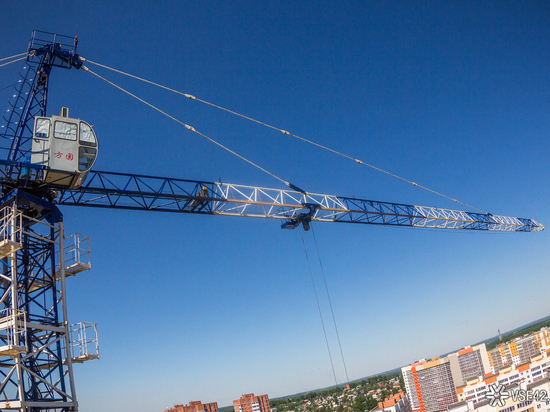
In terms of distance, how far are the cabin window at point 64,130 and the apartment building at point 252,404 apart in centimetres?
10208

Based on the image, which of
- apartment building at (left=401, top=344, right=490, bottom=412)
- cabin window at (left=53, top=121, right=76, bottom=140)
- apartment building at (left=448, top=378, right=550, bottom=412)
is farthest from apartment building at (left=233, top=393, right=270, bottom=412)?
cabin window at (left=53, top=121, right=76, bottom=140)

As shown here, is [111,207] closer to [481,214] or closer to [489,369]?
[481,214]

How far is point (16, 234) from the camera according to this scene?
45.6 ft

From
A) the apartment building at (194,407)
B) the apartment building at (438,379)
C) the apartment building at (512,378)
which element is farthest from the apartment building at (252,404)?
the apartment building at (512,378)

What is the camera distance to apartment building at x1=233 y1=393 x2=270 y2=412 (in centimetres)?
10006

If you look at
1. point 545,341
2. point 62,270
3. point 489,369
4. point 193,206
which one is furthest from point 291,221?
Answer: point 545,341

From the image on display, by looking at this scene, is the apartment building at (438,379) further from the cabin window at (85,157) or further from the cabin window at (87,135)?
the cabin window at (87,135)

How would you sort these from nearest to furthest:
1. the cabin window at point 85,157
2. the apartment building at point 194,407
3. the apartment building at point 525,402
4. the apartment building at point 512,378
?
the cabin window at point 85,157
the apartment building at point 525,402
the apartment building at point 512,378
the apartment building at point 194,407

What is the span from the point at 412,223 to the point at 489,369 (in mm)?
84612

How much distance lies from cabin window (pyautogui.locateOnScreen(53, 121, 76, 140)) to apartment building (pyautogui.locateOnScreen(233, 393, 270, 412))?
102 m

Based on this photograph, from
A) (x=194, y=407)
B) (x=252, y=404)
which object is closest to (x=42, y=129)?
(x=194, y=407)

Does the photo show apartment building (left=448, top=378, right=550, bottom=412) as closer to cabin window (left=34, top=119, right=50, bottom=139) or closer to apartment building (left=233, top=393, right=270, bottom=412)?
cabin window (left=34, top=119, right=50, bottom=139)

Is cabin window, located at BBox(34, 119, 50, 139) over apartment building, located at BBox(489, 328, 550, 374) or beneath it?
over

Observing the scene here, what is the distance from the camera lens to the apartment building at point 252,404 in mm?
100062
